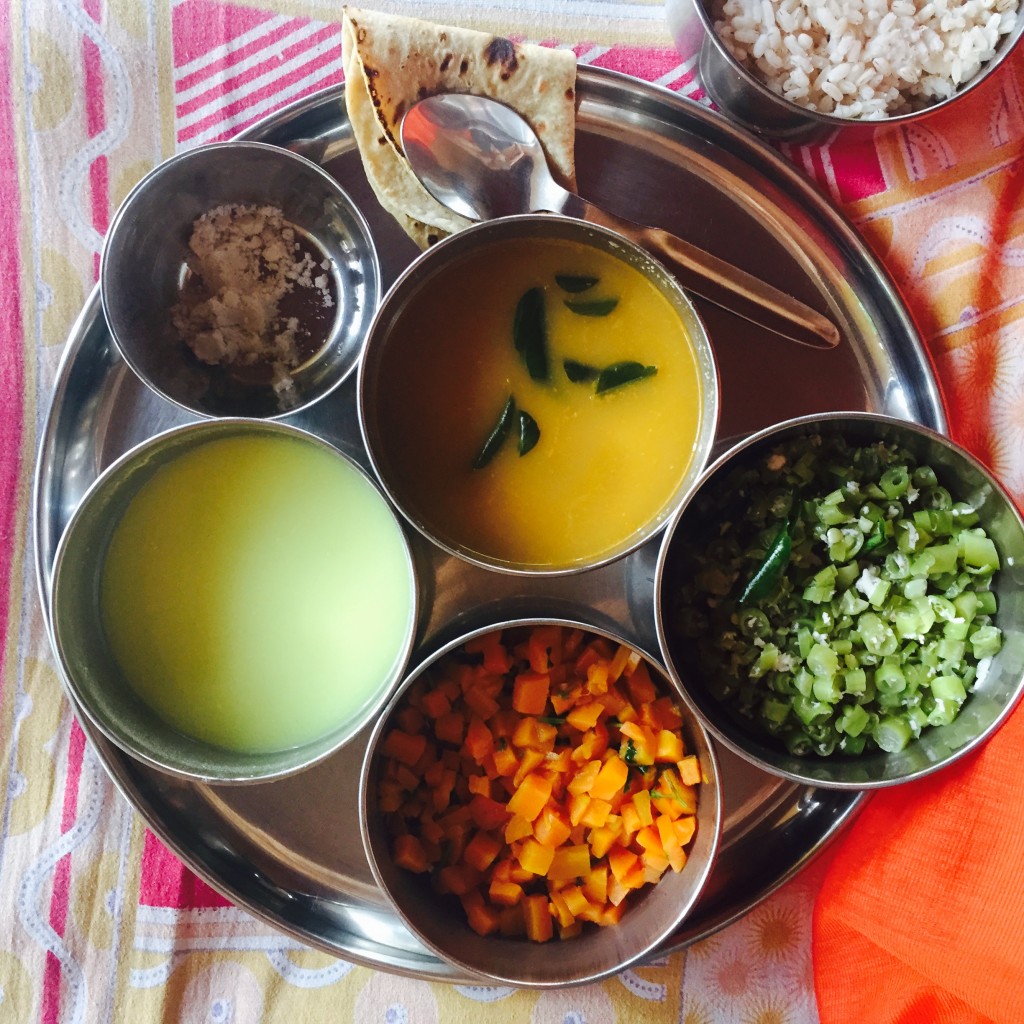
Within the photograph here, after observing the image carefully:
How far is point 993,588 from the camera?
1.26 metres

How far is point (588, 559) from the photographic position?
127 cm

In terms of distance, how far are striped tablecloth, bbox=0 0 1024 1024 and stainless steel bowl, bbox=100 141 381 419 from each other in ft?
0.52

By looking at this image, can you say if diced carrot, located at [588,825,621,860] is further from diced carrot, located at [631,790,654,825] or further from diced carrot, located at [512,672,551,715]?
diced carrot, located at [512,672,551,715]

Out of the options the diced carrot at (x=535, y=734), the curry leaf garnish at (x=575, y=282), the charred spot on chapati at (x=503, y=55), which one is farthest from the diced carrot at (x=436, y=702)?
the charred spot on chapati at (x=503, y=55)

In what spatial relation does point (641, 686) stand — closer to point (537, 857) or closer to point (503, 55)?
point (537, 857)

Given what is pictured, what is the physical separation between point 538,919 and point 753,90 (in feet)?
4.03

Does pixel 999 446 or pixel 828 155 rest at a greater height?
pixel 828 155

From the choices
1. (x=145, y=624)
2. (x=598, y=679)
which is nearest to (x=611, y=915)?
(x=598, y=679)

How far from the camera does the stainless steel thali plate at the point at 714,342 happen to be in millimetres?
1361

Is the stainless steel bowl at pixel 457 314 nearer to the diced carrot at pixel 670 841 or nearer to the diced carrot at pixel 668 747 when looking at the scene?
the diced carrot at pixel 668 747

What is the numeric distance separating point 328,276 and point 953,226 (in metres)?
0.97

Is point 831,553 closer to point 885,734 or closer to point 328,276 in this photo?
point 885,734

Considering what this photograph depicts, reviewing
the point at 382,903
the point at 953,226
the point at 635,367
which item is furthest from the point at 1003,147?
the point at 382,903

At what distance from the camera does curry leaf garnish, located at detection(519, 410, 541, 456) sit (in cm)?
126
